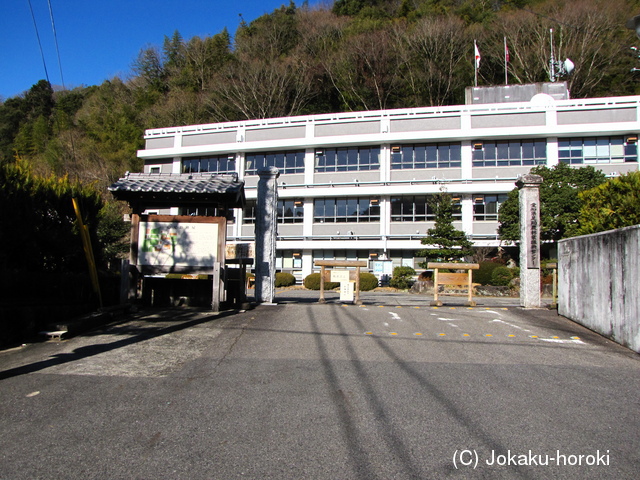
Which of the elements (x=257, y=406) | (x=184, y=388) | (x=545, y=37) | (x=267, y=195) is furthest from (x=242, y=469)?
(x=545, y=37)

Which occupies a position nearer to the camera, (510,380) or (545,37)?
(510,380)

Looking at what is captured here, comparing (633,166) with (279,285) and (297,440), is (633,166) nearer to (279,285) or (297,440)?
(279,285)

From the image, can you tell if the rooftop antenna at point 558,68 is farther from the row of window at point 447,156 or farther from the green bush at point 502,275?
the green bush at point 502,275

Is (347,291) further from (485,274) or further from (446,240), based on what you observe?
(485,274)

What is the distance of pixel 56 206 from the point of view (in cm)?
1155

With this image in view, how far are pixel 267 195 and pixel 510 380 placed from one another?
27.6 ft

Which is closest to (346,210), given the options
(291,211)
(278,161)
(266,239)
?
(291,211)

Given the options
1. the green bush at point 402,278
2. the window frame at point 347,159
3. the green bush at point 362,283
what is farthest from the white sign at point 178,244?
the window frame at point 347,159

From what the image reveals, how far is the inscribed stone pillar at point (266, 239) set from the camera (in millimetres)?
12336

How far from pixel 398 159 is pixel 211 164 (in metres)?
15.3

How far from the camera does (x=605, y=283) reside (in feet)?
26.8

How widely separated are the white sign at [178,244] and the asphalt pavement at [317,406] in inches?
112

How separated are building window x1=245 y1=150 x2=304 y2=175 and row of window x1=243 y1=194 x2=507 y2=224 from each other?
2.60 m

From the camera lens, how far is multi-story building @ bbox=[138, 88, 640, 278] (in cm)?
3162
